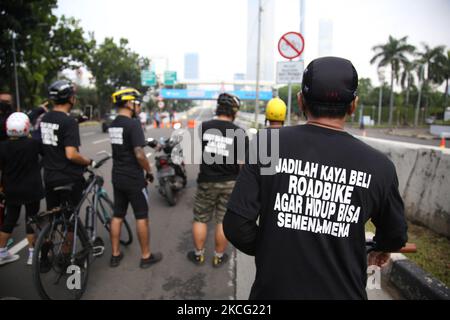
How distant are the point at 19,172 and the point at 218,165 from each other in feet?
7.01

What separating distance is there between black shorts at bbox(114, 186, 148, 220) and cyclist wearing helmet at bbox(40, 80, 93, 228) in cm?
45

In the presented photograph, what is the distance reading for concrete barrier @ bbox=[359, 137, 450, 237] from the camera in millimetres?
3590

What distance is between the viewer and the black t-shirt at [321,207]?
1.24 metres

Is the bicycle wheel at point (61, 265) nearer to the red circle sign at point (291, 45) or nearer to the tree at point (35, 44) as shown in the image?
the red circle sign at point (291, 45)

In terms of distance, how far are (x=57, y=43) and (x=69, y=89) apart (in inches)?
933

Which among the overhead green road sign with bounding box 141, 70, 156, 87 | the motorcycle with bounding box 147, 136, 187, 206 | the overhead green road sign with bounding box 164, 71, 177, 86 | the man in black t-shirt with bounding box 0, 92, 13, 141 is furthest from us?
the overhead green road sign with bounding box 164, 71, 177, 86

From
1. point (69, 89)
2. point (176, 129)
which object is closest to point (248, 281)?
point (69, 89)

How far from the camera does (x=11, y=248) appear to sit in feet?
12.6

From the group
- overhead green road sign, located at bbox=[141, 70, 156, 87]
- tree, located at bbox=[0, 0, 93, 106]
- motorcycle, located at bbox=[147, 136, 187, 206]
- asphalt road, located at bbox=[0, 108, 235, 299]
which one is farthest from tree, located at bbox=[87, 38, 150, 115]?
asphalt road, located at bbox=[0, 108, 235, 299]

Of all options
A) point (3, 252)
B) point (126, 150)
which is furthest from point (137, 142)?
point (3, 252)

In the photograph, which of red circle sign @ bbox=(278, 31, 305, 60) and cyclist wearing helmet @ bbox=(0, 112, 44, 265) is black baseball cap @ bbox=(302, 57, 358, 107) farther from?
red circle sign @ bbox=(278, 31, 305, 60)

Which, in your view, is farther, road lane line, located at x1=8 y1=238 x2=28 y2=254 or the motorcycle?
the motorcycle

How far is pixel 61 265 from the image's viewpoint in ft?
9.70
